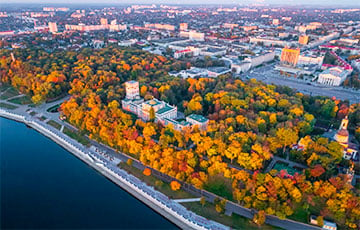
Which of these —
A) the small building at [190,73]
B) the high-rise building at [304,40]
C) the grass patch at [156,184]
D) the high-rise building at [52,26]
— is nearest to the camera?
the grass patch at [156,184]

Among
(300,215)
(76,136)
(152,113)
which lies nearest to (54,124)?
(76,136)

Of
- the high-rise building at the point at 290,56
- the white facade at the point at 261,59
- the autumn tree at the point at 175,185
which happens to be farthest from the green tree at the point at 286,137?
the high-rise building at the point at 290,56

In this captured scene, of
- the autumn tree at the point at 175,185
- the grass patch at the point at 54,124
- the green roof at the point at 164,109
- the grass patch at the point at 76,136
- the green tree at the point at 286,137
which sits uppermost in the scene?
the green tree at the point at 286,137

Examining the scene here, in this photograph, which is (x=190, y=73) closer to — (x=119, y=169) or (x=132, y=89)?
(x=132, y=89)

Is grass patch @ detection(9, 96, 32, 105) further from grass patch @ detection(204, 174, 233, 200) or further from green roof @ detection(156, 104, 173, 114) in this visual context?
grass patch @ detection(204, 174, 233, 200)

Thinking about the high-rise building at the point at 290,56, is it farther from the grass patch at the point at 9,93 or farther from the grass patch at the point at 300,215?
the grass patch at the point at 9,93

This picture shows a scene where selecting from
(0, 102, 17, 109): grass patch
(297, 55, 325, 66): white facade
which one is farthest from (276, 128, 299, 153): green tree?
(297, 55, 325, 66): white facade

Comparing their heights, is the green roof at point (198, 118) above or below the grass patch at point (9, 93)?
above

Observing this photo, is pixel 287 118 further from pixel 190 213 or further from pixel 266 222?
pixel 190 213
